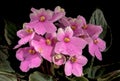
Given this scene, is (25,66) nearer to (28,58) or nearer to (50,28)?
(28,58)

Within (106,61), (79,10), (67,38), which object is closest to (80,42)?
(67,38)

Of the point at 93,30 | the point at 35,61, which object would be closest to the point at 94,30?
the point at 93,30

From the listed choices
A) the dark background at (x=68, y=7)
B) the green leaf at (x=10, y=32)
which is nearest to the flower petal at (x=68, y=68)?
the green leaf at (x=10, y=32)

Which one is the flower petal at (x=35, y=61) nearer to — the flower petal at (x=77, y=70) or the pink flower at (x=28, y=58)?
the pink flower at (x=28, y=58)

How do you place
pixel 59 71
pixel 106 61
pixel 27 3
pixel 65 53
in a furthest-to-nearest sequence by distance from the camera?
pixel 27 3 < pixel 106 61 < pixel 59 71 < pixel 65 53

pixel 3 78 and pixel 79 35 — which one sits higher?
pixel 79 35

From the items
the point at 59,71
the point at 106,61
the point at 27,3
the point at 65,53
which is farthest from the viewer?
the point at 27,3

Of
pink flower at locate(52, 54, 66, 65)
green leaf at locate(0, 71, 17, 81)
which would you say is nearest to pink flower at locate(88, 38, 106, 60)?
pink flower at locate(52, 54, 66, 65)

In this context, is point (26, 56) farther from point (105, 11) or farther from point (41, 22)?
point (105, 11)
